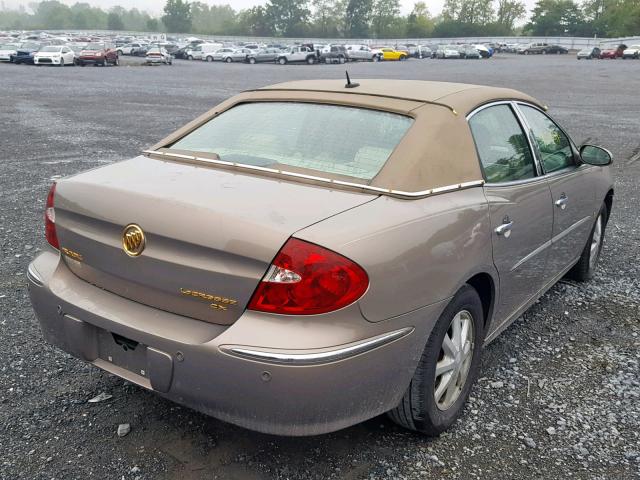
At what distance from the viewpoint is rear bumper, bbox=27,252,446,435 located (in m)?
2.24

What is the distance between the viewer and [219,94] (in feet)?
73.9

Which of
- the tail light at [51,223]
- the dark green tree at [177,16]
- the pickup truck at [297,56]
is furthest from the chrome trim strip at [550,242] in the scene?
the dark green tree at [177,16]

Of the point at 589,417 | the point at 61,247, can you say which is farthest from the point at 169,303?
the point at 589,417

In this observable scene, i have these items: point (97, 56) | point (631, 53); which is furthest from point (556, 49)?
point (97, 56)

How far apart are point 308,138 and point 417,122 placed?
0.55 metres

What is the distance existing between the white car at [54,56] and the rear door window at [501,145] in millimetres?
41535

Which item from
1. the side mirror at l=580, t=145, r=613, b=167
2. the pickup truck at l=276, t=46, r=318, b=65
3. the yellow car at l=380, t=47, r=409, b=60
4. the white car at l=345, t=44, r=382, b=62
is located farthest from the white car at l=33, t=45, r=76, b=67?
the side mirror at l=580, t=145, r=613, b=167

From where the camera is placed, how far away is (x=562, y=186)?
397 centimetres

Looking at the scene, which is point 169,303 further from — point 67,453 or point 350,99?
point 350,99

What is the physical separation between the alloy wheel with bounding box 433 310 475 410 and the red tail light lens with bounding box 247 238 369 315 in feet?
2.58

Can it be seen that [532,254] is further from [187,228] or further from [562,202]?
[187,228]

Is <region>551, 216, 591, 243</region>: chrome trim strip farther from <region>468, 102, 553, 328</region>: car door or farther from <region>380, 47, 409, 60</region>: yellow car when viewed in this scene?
<region>380, 47, 409, 60</region>: yellow car

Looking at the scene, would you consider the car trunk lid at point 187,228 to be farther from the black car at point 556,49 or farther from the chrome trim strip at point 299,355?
the black car at point 556,49

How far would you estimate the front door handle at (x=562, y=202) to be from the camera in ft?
12.7
